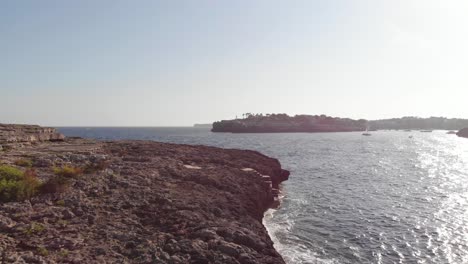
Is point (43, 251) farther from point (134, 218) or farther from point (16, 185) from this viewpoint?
point (16, 185)

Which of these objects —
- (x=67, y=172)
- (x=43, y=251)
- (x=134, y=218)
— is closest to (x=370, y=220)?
(x=134, y=218)

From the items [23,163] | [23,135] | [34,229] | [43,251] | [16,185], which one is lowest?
[43,251]

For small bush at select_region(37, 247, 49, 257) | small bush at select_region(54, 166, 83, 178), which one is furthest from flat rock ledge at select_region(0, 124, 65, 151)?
small bush at select_region(37, 247, 49, 257)

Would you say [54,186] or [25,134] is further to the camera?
[25,134]

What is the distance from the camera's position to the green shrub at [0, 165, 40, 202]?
47.8 ft

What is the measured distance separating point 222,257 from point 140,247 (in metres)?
2.75

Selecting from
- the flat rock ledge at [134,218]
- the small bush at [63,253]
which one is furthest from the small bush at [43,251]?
the small bush at [63,253]

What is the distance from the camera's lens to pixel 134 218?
14.6 m

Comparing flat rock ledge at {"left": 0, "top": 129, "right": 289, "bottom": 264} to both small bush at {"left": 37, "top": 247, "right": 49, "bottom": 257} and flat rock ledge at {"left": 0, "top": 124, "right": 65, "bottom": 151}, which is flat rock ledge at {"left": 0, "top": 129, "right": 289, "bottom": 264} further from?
flat rock ledge at {"left": 0, "top": 124, "right": 65, "bottom": 151}

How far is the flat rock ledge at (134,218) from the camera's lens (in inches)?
450

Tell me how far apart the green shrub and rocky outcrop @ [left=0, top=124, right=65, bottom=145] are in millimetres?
12263

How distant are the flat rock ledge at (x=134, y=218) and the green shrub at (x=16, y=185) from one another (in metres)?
0.52

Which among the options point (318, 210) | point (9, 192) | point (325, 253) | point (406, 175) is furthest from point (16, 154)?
point (406, 175)

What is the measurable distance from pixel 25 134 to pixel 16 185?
1710 cm
